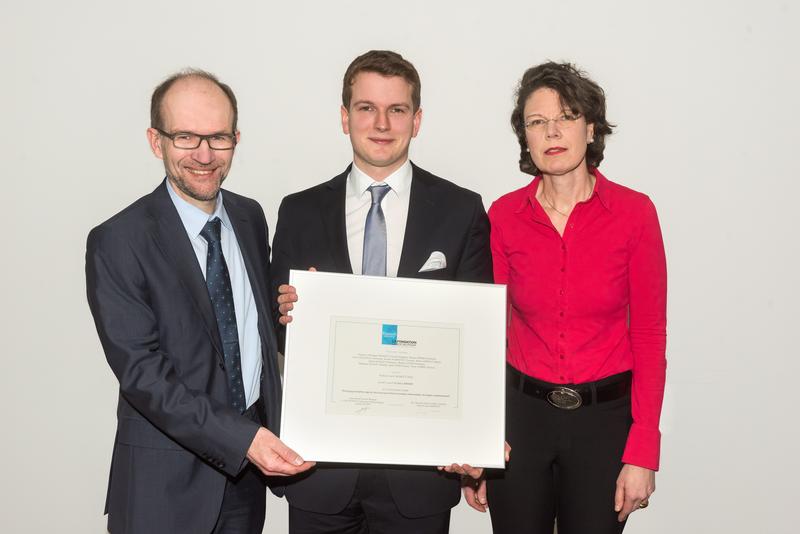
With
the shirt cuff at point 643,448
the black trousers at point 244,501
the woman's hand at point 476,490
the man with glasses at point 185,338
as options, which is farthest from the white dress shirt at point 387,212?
the shirt cuff at point 643,448

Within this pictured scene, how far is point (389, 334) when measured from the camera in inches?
76.1

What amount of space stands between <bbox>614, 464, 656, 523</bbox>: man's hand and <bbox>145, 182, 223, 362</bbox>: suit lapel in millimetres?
1234

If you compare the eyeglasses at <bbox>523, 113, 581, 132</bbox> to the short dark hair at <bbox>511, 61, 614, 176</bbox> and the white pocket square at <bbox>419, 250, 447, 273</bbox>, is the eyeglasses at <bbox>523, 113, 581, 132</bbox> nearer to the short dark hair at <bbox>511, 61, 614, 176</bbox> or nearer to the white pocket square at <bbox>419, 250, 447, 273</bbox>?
the short dark hair at <bbox>511, 61, 614, 176</bbox>

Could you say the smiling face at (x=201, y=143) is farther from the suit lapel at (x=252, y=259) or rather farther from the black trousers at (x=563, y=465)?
the black trousers at (x=563, y=465)

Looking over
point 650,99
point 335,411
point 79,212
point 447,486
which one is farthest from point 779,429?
point 79,212

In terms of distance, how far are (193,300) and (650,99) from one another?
6.87 ft

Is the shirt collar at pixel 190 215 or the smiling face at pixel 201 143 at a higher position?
the smiling face at pixel 201 143

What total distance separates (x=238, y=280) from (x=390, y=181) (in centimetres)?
55

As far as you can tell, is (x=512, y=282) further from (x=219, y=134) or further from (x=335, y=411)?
(x=219, y=134)

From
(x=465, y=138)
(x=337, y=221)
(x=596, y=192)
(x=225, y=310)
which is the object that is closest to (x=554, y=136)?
(x=596, y=192)

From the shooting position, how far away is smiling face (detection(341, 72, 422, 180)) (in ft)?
6.92

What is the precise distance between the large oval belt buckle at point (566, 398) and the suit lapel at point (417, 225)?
56 cm

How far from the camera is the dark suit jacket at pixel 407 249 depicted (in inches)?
81.0

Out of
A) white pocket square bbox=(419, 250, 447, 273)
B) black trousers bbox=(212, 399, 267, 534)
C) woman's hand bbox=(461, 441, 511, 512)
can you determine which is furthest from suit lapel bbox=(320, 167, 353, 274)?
woman's hand bbox=(461, 441, 511, 512)
